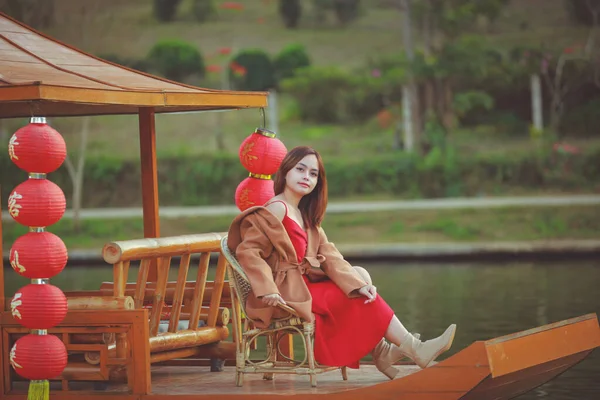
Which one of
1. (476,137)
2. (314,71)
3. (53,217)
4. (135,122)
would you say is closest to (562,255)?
(476,137)

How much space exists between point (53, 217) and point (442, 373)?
72.9 inches

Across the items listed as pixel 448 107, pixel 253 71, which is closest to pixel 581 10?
pixel 448 107

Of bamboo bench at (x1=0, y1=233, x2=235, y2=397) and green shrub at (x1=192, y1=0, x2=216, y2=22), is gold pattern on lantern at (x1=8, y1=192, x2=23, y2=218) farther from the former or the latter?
green shrub at (x1=192, y1=0, x2=216, y2=22)

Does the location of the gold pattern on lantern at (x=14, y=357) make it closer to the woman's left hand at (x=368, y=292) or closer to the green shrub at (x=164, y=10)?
the woman's left hand at (x=368, y=292)

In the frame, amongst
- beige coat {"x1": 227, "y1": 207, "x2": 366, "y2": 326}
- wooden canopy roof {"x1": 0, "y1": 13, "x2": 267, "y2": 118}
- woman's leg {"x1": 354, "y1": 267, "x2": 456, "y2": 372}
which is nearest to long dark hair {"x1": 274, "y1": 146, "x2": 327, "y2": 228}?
beige coat {"x1": 227, "y1": 207, "x2": 366, "y2": 326}

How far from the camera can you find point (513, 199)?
20.1 metres

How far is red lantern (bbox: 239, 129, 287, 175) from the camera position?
22.9 ft

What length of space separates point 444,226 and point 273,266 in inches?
510

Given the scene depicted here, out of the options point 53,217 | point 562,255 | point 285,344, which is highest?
point 53,217

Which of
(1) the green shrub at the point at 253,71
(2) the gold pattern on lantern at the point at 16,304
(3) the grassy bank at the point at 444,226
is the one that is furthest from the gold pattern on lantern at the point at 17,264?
(1) the green shrub at the point at 253,71

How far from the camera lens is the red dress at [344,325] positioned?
5719 millimetres

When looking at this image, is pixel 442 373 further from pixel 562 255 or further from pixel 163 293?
pixel 562 255

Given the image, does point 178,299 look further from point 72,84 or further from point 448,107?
point 448,107

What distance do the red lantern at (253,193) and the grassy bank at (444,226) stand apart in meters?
11.1
